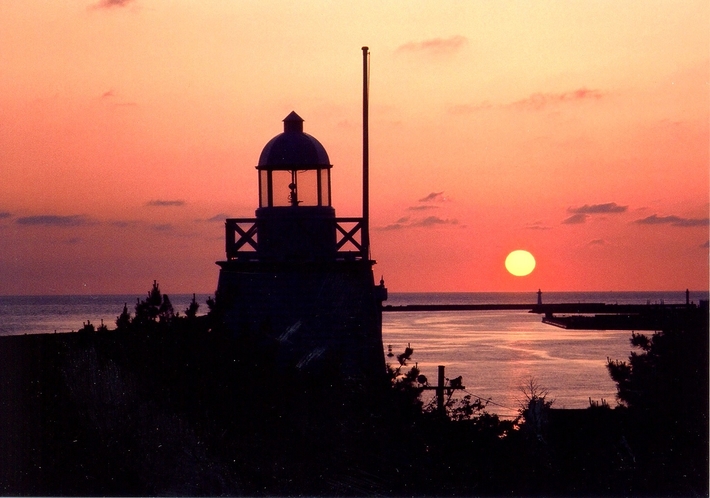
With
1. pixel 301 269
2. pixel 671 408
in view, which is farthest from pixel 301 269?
pixel 671 408

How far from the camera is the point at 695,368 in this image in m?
19.9

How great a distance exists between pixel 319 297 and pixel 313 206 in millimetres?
1924

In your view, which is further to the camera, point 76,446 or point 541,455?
point 541,455

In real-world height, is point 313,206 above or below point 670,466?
above

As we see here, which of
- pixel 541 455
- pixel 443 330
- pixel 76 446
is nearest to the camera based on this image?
pixel 76 446

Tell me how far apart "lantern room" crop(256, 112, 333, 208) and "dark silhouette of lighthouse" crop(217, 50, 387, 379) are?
21 mm

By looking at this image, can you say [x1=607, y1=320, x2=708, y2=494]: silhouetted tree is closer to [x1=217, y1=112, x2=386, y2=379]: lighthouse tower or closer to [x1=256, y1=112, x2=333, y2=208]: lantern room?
[x1=217, y1=112, x2=386, y2=379]: lighthouse tower

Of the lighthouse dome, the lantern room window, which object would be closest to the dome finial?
the lighthouse dome

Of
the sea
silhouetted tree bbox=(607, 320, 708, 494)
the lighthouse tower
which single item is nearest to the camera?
silhouetted tree bbox=(607, 320, 708, 494)

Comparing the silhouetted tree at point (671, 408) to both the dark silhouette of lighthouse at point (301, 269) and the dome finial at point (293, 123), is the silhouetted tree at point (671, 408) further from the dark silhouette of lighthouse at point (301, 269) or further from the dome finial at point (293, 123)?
the dome finial at point (293, 123)

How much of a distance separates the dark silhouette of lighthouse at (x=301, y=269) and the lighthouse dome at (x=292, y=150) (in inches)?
0.8

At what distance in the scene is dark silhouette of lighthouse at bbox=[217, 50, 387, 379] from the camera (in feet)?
67.1

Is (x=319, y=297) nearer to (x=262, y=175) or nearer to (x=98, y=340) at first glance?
(x=262, y=175)

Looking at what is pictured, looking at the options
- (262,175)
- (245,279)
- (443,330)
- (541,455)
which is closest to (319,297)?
(245,279)
